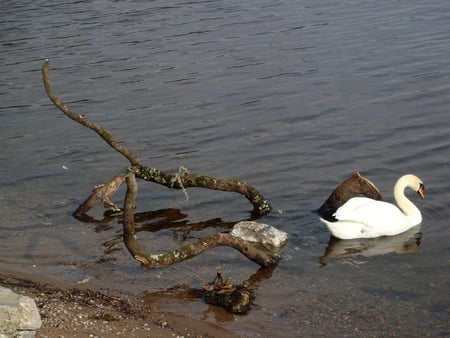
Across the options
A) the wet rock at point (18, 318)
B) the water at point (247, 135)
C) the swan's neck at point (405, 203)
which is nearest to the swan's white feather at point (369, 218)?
the swan's neck at point (405, 203)

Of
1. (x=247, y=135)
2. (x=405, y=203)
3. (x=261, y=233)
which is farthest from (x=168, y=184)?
(x=247, y=135)

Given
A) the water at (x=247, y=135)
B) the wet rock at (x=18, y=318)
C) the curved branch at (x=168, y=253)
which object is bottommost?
the water at (x=247, y=135)

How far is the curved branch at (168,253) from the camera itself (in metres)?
9.03

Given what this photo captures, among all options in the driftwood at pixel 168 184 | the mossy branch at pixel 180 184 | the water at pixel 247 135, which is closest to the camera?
the water at pixel 247 135

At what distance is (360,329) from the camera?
8672 mm

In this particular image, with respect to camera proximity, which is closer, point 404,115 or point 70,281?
point 70,281

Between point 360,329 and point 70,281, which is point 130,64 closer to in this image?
point 70,281

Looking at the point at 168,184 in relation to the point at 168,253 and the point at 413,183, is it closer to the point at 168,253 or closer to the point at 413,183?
the point at 168,253

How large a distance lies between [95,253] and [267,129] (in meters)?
5.56

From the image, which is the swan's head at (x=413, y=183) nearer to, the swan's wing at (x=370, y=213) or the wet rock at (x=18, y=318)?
the swan's wing at (x=370, y=213)

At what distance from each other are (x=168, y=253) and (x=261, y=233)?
5.93ft

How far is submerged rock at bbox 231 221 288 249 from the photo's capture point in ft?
35.3

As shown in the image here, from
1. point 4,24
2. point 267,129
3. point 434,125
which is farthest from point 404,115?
point 4,24

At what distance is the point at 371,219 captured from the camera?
36.2 feet
